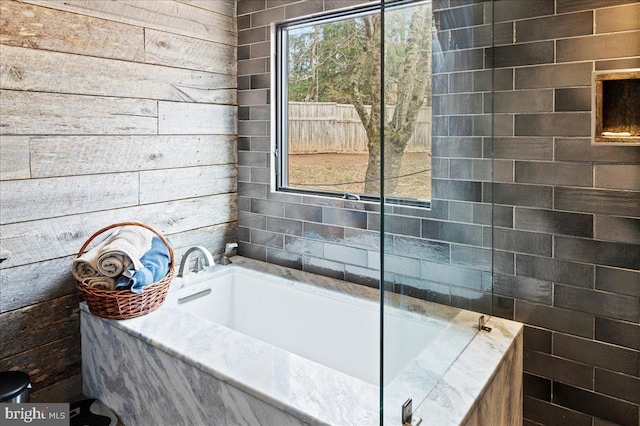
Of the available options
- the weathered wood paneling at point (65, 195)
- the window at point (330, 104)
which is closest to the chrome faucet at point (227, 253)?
the window at point (330, 104)

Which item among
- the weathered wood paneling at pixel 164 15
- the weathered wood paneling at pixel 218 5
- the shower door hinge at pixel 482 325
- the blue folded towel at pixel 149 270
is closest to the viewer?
the shower door hinge at pixel 482 325

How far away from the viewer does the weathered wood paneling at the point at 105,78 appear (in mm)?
2029

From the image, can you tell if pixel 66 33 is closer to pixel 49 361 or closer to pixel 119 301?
pixel 119 301

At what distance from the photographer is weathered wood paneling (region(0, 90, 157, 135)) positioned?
202cm

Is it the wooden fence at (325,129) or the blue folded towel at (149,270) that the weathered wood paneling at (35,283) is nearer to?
the blue folded towel at (149,270)

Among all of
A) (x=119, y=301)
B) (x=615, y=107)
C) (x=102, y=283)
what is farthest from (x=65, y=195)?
(x=615, y=107)

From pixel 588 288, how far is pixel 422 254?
3.09ft

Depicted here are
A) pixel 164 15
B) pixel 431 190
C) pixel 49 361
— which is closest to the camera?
pixel 431 190

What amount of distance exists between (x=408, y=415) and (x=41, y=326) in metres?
1.78

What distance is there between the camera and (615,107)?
185 centimetres

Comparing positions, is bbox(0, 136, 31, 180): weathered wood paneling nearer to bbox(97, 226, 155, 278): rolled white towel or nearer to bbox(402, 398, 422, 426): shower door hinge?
bbox(97, 226, 155, 278): rolled white towel

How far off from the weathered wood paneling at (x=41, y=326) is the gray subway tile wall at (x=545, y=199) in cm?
179

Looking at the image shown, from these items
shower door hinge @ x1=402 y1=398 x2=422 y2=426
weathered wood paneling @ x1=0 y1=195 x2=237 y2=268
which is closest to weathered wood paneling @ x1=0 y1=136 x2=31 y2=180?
weathered wood paneling @ x1=0 y1=195 x2=237 y2=268

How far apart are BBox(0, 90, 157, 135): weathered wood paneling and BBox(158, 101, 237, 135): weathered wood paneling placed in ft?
0.24
